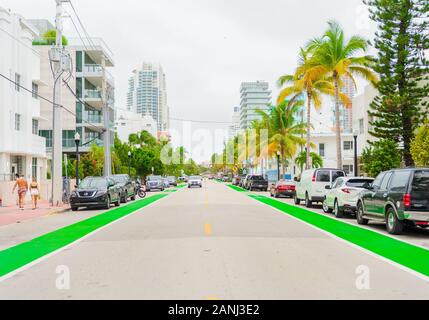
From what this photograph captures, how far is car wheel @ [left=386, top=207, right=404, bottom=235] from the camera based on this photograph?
45.7 feet

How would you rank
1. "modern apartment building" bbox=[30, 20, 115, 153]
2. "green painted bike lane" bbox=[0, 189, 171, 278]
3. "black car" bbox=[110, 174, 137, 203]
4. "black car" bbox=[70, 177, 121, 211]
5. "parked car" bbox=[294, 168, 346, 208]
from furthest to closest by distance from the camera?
1. "modern apartment building" bbox=[30, 20, 115, 153]
2. "black car" bbox=[110, 174, 137, 203]
3. "black car" bbox=[70, 177, 121, 211]
4. "parked car" bbox=[294, 168, 346, 208]
5. "green painted bike lane" bbox=[0, 189, 171, 278]

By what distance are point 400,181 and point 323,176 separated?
10.9 m

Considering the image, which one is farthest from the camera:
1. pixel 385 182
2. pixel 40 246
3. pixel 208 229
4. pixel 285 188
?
pixel 285 188

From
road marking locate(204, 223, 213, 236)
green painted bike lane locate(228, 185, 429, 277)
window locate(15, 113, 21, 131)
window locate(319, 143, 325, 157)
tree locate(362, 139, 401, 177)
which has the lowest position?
green painted bike lane locate(228, 185, 429, 277)

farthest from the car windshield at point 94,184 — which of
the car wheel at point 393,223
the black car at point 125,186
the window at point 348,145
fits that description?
the window at point 348,145

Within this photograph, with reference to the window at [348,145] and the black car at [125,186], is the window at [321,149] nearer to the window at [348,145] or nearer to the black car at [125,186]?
the window at [348,145]

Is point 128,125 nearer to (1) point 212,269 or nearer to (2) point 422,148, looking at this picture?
(2) point 422,148

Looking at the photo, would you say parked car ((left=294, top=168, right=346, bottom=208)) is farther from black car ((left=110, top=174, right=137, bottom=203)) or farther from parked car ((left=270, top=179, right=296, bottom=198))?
black car ((left=110, top=174, right=137, bottom=203))

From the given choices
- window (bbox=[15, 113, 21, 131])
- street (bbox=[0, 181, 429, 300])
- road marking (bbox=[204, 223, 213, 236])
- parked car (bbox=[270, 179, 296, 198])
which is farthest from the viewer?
parked car (bbox=[270, 179, 296, 198])

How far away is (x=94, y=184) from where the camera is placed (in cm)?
2648

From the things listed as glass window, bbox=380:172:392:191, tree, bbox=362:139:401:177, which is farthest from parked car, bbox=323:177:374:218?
tree, bbox=362:139:401:177

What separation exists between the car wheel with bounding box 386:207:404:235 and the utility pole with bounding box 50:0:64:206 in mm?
18286

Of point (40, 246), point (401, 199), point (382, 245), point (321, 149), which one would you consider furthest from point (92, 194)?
point (321, 149)

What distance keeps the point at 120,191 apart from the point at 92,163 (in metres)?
18.6
